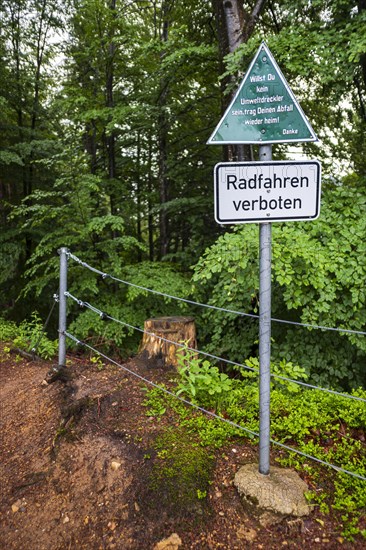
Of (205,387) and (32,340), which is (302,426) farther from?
(32,340)

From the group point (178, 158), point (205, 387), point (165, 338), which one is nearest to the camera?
point (205, 387)

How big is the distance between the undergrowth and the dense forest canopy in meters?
1.04

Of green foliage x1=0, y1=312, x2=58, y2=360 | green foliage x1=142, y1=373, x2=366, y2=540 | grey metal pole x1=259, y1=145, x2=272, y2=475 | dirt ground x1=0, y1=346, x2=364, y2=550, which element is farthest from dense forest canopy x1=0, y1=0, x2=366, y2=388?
dirt ground x1=0, y1=346, x2=364, y2=550

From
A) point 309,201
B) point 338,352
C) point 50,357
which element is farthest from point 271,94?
point 50,357

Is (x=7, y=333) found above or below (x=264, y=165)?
below

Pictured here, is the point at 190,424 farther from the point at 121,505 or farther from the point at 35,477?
the point at 35,477

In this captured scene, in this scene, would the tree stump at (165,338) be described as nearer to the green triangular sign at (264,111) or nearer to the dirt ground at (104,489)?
the dirt ground at (104,489)

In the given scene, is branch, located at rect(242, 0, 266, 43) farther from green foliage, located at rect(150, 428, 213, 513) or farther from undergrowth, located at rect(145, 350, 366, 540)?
green foliage, located at rect(150, 428, 213, 513)

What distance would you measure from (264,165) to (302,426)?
6.22 ft

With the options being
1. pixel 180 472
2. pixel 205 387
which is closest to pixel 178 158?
pixel 205 387

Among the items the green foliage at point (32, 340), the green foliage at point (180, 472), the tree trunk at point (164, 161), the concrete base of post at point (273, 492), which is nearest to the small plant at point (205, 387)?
the green foliage at point (180, 472)

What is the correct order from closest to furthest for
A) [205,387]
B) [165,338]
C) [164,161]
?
[205,387] → [165,338] → [164,161]

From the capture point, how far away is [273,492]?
6.70 ft

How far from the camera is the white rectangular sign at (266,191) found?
75.7 inches
